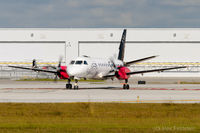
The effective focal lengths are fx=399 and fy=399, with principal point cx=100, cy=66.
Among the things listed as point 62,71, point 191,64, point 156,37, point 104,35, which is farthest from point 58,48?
point 62,71

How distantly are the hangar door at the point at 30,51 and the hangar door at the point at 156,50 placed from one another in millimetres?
6613

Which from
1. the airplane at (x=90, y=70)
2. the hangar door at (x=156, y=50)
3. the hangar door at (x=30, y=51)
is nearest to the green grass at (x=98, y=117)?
the airplane at (x=90, y=70)

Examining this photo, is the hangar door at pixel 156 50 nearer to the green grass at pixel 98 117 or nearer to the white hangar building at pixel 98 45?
the white hangar building at pixel 98 45

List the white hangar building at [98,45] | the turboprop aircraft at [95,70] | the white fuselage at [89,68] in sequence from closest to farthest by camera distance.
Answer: the white fuselage at [89,68]
the turboprop aircraft at [95,70]
the white hangar building at [98,45]

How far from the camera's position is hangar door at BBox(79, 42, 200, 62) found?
10044 centimetres

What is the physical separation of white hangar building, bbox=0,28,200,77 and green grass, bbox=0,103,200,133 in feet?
247

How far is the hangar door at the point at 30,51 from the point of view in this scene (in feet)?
336

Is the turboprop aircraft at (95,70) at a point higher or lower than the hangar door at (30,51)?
lower

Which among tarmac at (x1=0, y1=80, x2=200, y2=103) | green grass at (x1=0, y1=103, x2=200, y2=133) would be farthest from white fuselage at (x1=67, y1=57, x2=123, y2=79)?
green grass at (x1=0, y1=103, x2=200, y2=133)

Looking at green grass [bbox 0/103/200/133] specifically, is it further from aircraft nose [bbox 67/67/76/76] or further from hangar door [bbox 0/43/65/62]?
hangar door [bbox 0/43/65/62]

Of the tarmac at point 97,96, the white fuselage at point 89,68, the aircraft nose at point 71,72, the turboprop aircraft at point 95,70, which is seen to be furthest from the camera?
the turboprop aircraft at point 95,70

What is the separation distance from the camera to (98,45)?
337ft

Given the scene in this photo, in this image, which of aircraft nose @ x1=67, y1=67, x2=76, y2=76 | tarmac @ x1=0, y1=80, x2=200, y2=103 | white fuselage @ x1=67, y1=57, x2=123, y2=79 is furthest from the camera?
white fuselage @ x1=67, y1=57, x2=123, y2=79

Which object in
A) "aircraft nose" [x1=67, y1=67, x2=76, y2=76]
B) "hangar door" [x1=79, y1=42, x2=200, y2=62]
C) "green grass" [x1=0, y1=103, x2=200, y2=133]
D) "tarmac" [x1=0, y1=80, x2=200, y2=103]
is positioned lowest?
"green grass" [x1=0, y1=103, x2=200, y2=133]
